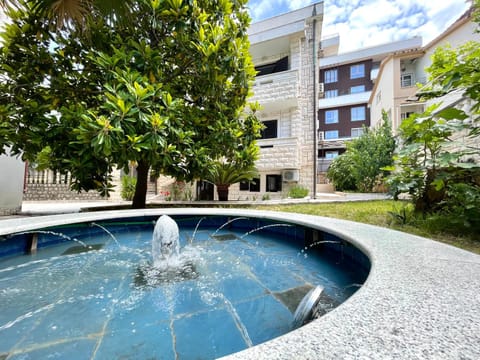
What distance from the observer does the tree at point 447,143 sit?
8.71ft

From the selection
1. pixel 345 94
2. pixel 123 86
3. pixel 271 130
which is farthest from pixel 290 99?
pixel 345 94

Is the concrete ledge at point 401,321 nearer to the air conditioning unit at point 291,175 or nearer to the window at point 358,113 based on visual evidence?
the air conditioning unit at point 291,175

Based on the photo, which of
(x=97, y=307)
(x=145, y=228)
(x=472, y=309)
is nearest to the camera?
(x=472, y=309)

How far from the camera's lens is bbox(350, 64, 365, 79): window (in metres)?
26.2

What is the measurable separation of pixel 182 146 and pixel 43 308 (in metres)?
3.92

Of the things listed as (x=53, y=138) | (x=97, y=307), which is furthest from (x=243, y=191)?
(x=97, y=307)

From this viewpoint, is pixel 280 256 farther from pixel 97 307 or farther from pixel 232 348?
pixel 97 307

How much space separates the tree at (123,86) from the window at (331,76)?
26209mm

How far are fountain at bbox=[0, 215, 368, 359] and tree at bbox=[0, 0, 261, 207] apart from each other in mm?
1913

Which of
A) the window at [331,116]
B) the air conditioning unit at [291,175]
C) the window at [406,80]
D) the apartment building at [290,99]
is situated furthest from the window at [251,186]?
the window at [331,116]

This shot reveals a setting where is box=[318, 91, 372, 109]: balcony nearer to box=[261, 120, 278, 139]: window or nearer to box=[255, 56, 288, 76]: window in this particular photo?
box=[255, 56, 288, 76]: window

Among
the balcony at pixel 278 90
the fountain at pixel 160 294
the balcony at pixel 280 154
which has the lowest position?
the fountain at pixel 160 294

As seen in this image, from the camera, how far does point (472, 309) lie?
1068mm

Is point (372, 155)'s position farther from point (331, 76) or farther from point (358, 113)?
point (331, 76)
